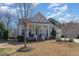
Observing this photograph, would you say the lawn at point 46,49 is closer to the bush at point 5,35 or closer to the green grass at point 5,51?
the green grass at point 5,51

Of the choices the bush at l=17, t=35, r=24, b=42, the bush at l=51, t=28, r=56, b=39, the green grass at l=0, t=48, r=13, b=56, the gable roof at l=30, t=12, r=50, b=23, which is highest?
the gable roof at l=30, t=12, r=50, b=23

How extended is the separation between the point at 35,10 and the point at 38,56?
92 centimetres

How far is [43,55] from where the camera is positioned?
21016 millimetres

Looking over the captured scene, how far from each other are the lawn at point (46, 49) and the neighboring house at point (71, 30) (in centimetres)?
18

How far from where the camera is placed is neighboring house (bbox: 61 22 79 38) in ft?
68.9

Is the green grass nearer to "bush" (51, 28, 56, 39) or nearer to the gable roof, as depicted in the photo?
the gable roof

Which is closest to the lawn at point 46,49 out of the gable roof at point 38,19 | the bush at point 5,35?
the bush at point 5,35

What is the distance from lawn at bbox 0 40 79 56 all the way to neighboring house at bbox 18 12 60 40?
0.17m

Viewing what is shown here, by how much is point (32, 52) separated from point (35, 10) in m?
0.84

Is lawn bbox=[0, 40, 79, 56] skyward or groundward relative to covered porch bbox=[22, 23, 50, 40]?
groundward

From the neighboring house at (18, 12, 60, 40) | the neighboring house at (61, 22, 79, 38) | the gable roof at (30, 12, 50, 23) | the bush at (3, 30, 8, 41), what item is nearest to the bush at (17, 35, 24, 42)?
the neighboring house at (18, 12, 60, 40)

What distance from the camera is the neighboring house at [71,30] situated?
2102 cm

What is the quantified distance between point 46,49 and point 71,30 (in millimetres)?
629

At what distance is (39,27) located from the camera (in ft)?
69.2
